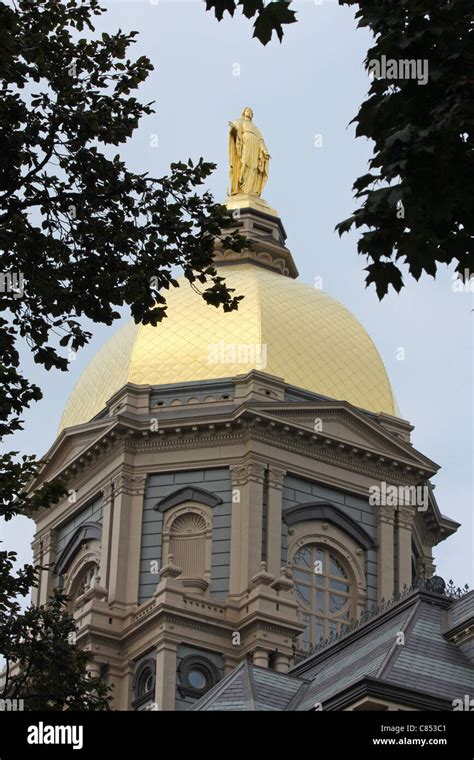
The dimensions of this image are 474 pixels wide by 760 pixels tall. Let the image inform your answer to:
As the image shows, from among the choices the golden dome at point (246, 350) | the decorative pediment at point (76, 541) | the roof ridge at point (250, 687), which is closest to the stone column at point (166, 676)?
the decorative pediment at point (76, 541)

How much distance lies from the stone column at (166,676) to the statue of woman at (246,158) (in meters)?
25.6

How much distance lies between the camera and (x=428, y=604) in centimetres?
4975

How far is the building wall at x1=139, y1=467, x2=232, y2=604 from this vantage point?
233 ft

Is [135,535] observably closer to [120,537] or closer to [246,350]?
[120,537]

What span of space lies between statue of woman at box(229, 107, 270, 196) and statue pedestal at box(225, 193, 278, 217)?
1.21 feet

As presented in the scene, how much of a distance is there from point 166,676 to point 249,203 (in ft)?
83.6

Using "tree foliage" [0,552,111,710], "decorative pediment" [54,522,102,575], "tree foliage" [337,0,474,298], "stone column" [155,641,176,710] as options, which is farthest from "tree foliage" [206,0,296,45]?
"decorative pediment" [54,522,102,575]

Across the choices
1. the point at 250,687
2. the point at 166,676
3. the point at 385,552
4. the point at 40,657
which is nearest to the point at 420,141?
the point at 40,657

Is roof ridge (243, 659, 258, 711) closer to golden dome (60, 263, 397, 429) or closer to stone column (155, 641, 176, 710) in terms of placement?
stone column (155, 641, 176, 710)

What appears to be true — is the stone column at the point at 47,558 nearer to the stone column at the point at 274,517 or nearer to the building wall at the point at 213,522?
the building wall at the point at 213,522

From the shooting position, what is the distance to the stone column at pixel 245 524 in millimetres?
70188

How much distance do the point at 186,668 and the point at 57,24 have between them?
41946 millimetres

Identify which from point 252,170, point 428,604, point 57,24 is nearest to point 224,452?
point 252,170

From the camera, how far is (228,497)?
7219 cm
